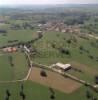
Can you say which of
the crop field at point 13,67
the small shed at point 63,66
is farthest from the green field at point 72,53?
the crop field at point 13,67

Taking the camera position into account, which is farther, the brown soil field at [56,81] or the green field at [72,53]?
the green field at [72,53]

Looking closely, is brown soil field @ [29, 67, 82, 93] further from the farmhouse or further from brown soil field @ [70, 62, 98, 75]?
brown soil field @ [70, 62, 98, 75]

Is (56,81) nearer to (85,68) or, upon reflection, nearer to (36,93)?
(36,93)

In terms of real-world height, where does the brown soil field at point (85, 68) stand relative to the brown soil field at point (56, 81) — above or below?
below

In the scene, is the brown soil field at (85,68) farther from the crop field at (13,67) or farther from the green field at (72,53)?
the crop field at (13,67)

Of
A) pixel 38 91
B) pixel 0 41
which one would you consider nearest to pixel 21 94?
pixel 38 91

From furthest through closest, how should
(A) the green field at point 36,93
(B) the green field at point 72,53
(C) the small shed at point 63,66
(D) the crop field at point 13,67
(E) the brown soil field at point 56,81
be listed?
(B) the green field at point 72,53
(C) the small shed at point 63,66
(D) the crop field at point 13,67
(E) the brown soil field at point 56,81
(A) the green field at point 36,93

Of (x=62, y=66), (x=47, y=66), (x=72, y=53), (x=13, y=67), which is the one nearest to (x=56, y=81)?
(x=62, y=66)
